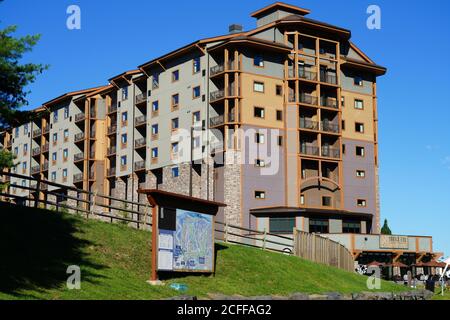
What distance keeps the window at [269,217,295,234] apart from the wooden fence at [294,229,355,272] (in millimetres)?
20664

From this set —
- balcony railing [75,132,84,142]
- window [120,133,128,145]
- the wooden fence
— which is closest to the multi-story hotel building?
window [120,133,128,145]

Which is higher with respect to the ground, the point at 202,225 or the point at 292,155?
the point at 292,155

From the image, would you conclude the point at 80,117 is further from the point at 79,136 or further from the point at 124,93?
the point at 124,93

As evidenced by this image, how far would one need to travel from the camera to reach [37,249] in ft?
81.9

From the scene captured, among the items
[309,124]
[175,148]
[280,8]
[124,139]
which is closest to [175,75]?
[175,148]

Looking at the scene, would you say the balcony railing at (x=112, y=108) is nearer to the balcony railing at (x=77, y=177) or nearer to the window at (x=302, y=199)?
the balcony railing at (x=77, y=177)

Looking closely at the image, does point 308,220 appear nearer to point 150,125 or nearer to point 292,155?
point 292,155

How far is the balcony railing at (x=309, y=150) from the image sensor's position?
70544 mm

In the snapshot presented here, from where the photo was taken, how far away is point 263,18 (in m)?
75.2

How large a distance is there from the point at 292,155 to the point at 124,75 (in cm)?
2502

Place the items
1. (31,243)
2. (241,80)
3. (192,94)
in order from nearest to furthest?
(31,243) < (241,80) < (192,94)

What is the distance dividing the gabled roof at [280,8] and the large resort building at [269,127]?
15cm

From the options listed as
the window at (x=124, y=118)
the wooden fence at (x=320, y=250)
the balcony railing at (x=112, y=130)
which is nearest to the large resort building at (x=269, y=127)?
the window at (x=124, y=118)

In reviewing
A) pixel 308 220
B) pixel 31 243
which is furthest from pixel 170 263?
pixel 308 220
